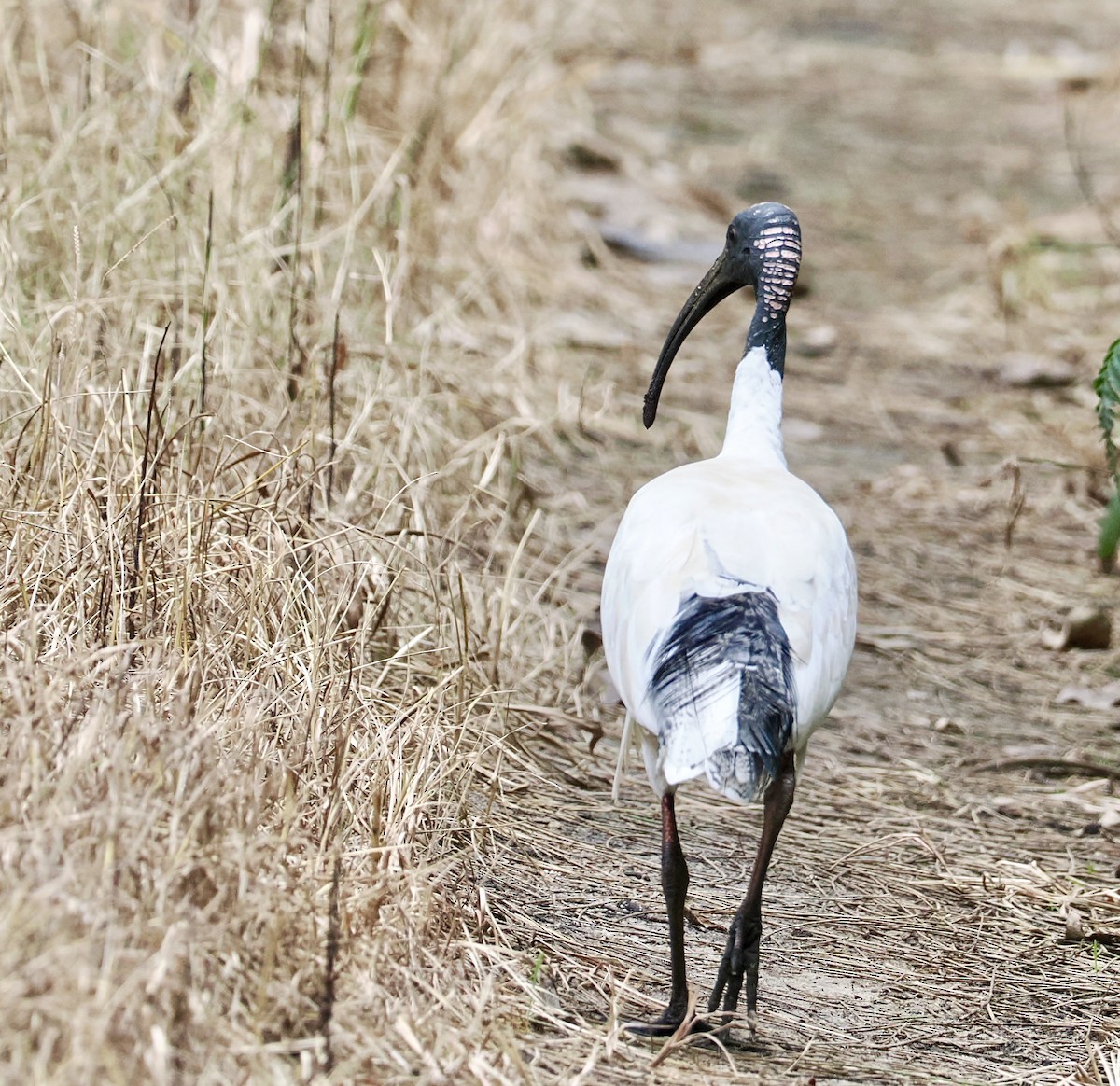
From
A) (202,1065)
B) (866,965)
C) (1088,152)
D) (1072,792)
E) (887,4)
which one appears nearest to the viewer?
(202,1065)

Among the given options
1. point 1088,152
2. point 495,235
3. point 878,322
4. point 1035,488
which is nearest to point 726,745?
point 1035,488

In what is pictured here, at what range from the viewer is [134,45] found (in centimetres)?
541

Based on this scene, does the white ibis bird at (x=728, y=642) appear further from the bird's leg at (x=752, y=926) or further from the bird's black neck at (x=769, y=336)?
the bird's black neck at (x=769, y=336)

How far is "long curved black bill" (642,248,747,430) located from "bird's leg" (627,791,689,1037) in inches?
49.5

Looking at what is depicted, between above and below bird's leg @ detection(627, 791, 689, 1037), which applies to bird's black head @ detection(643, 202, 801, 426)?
above

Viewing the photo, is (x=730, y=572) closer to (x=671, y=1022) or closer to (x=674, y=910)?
(x=674, y=910)

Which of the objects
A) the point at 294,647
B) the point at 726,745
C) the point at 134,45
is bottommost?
the point at 294,647

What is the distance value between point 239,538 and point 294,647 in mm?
265

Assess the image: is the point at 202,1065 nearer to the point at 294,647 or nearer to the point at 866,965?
the point at 294,647

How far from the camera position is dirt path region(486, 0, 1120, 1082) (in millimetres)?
3250

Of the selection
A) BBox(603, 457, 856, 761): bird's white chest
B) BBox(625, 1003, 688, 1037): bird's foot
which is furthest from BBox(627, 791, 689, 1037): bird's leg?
BBox(603, 457, 856, 761): bird's white chest

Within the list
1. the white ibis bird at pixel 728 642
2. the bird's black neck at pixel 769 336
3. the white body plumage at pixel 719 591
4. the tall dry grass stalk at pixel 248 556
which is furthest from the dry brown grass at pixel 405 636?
the bird's black neck at pixel 769 336

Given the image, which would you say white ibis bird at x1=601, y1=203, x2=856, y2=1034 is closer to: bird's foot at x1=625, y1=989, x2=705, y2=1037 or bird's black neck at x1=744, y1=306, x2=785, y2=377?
bird's foot at x1=625, y1=989, x2=705, y2=1037

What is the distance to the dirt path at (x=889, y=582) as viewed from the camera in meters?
3.25
